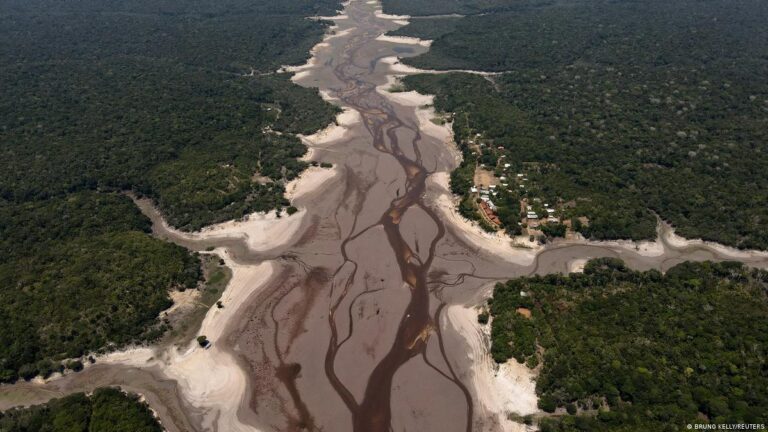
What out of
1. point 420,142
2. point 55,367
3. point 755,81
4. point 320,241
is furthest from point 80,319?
point 755,81

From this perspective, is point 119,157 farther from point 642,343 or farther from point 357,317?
point 642,343

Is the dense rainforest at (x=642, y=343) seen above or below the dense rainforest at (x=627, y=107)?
below

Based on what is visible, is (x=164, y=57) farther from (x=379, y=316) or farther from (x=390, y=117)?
(x=379, y=316)

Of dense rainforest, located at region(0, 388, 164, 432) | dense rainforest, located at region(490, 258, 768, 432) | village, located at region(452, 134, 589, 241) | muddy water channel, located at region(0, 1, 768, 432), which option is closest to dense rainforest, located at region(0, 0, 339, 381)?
muddy water channel, located at region(0, 1, 768, 432)

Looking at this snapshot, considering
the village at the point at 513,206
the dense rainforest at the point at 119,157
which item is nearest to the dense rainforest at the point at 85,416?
the dense rainforest at the point at 119,157

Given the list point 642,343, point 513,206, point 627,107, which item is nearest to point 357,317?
point 513,206

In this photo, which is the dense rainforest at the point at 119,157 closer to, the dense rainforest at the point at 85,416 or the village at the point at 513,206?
the dense rainforest at the point at 85,416
